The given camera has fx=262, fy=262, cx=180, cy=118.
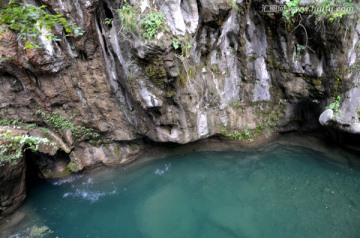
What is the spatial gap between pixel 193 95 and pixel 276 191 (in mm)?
3528

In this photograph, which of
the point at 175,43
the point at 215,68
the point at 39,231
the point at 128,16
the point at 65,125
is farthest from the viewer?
the point at 215,68

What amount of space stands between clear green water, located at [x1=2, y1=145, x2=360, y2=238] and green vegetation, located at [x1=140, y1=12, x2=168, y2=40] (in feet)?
13.8

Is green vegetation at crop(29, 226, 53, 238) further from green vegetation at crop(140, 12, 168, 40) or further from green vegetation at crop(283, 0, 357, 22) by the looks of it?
green vegetation at crop(283, 0, 357, 22)

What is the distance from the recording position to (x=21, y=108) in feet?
24.8

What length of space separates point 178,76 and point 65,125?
12.6ft

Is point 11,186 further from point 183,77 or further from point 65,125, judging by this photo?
point 183,77

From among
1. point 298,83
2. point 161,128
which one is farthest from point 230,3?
point 161,128

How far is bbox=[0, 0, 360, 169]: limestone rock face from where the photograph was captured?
22.3 ft

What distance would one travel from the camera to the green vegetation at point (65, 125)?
25.7 ft

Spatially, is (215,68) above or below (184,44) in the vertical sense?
below

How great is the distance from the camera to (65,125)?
26.5 ft

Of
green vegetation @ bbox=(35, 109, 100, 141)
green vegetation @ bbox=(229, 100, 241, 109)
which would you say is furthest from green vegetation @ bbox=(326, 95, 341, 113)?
green vegetation @ bbox=(35, 109, 100, 141)

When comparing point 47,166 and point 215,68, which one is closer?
point 215,68

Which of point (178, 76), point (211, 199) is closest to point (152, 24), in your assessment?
point (178, 76)
